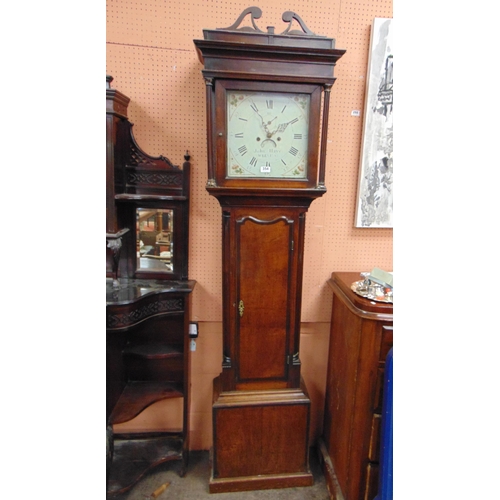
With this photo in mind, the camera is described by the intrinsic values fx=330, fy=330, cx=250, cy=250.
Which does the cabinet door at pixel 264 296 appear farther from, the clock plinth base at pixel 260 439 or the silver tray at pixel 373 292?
the silver tray at pixel 373 292

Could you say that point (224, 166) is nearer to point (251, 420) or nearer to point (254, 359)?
point (254, 359)

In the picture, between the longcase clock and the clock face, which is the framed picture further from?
the clock face

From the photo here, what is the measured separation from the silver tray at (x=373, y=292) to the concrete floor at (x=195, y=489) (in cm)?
111

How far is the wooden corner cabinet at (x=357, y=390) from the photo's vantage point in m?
1.42

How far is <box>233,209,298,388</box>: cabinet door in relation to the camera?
152 centimetres

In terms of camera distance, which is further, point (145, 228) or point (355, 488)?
point (145, 228)

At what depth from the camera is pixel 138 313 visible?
61.2 inches

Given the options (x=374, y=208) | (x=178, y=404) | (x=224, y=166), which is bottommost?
(x=178, y=404)

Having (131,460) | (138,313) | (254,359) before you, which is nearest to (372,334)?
(254,359)

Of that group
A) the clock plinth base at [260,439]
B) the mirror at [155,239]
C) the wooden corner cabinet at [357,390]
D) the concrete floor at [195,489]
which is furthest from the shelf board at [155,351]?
the wooden corner cabinet at [357,390]

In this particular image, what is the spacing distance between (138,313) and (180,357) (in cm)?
43

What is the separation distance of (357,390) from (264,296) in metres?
0.59

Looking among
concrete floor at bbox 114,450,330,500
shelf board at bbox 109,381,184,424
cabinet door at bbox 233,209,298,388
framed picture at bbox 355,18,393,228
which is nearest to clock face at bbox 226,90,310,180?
cabinet door at bbox 233,209,298,388

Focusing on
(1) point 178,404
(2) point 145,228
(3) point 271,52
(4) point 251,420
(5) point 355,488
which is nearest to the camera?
(3) point 271,52
